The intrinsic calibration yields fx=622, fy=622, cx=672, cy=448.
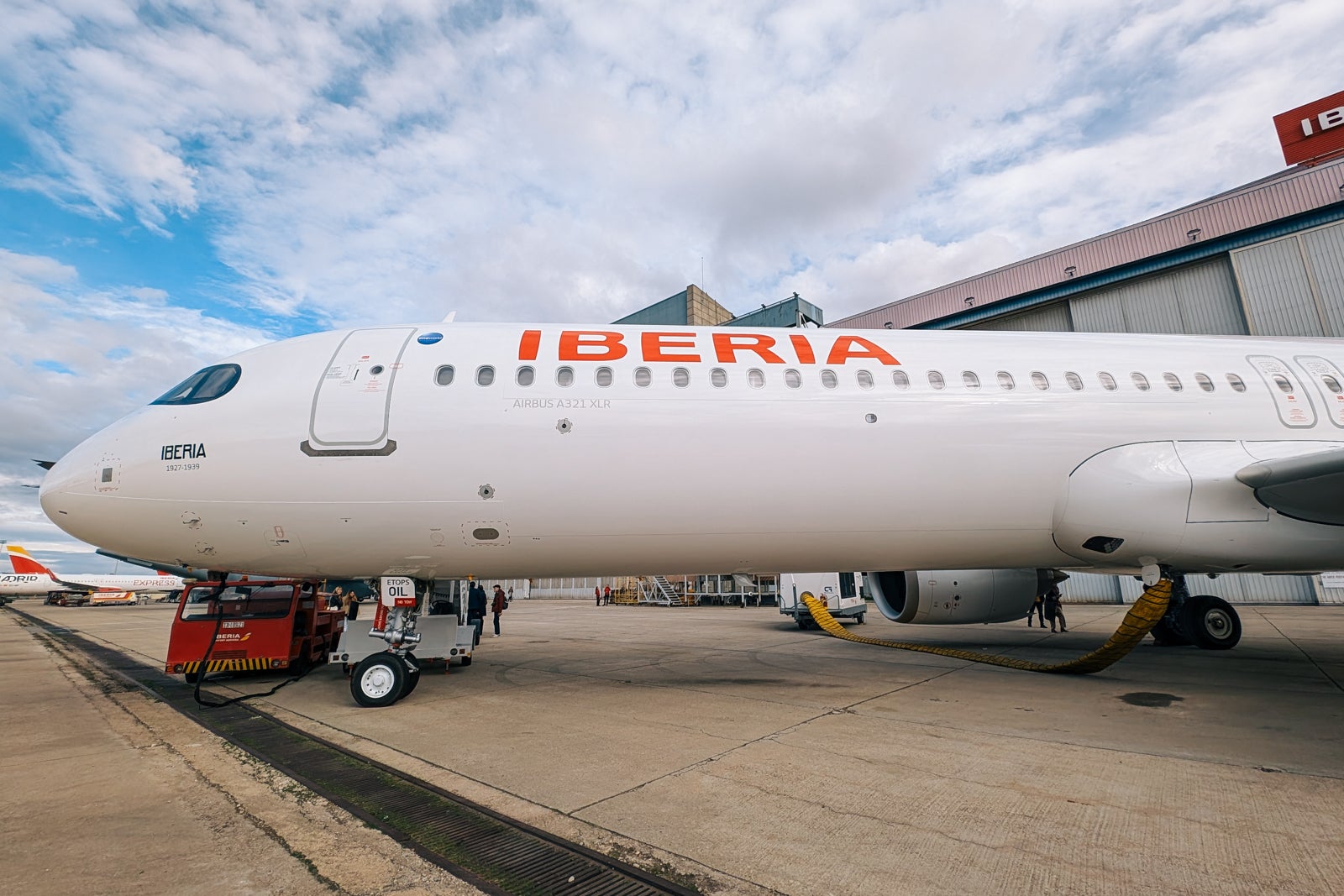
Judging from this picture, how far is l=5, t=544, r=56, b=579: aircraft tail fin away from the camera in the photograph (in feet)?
156

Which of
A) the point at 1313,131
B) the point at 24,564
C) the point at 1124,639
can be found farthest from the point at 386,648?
the point at 24,564

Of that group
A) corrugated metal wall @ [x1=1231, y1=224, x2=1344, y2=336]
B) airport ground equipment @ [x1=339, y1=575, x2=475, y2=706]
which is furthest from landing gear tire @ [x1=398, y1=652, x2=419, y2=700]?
corrugated metal wall @ [x1=1231, y1=224, x2=1344, y2=336]

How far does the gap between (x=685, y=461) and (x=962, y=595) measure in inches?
240

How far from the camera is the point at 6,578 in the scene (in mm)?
46219

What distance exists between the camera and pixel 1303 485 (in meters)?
6.65

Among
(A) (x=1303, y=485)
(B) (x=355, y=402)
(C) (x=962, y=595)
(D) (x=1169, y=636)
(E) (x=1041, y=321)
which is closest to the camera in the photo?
(A) (x=1303, y=485)

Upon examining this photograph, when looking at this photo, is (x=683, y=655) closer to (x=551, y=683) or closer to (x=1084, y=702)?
(x=551, y=683)

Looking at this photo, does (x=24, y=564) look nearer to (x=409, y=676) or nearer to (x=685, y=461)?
(x=409, y=676)

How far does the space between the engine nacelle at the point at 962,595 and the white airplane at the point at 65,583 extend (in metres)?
55.5

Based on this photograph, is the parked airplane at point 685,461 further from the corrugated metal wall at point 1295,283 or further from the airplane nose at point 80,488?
the corrugated metal wall at point 1295,283

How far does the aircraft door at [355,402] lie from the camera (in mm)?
6910

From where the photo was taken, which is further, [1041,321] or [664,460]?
[1041,321]

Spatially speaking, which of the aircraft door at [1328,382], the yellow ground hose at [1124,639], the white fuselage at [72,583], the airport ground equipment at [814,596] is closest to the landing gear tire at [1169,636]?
the yellow ground hose at [1124,639]

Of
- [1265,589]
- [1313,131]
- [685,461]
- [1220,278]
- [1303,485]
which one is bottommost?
[1265,589]
